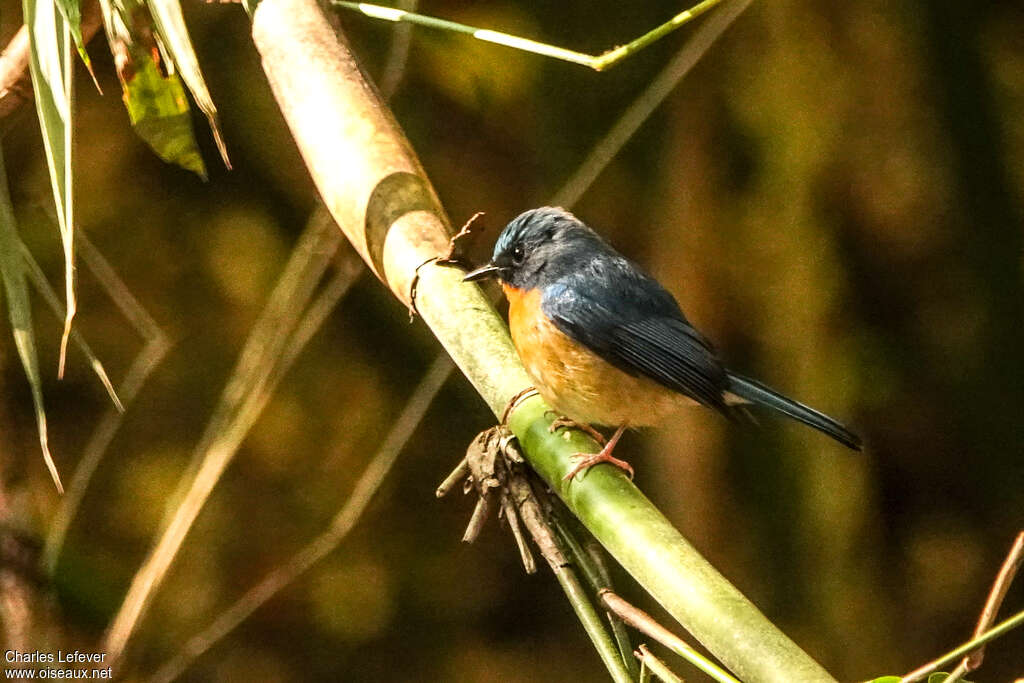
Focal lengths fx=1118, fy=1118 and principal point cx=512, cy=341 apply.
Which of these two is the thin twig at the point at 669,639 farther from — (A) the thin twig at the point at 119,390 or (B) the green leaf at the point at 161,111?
(A) the thin twig at the point at 119,390

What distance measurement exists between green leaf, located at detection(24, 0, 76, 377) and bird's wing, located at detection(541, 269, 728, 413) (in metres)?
1.08

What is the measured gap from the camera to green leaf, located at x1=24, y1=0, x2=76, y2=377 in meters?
1.26

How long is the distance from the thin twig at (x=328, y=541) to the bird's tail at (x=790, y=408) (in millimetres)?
609

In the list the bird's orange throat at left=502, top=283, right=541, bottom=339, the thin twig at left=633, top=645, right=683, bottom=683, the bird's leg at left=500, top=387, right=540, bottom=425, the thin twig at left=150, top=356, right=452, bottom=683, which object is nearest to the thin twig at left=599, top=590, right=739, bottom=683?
the thin twig at left=633, top=645, right=683, bottom=683

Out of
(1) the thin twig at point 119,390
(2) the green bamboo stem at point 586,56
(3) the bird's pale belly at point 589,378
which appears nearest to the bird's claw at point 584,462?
(2) the green bamboo stem at point 586,56

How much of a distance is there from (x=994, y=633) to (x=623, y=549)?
1.53ft

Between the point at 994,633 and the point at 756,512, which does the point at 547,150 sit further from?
the point at 994,633

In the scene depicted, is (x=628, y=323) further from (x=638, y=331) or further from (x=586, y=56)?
(x=586, y=56)

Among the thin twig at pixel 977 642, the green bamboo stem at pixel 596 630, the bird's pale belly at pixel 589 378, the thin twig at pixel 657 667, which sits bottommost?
the green bamboo stem at pixel 596 630

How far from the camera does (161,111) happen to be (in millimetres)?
1649

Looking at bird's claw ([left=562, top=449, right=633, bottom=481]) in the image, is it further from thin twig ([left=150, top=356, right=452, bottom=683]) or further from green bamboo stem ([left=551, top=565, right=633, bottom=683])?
thin twig ([left=150, top=356, right=452, bottom=683])

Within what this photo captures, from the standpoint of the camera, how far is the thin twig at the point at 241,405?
2203 millimetres

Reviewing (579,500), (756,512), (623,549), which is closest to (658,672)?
(623,549)

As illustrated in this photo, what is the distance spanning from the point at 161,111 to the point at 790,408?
1.22 m
